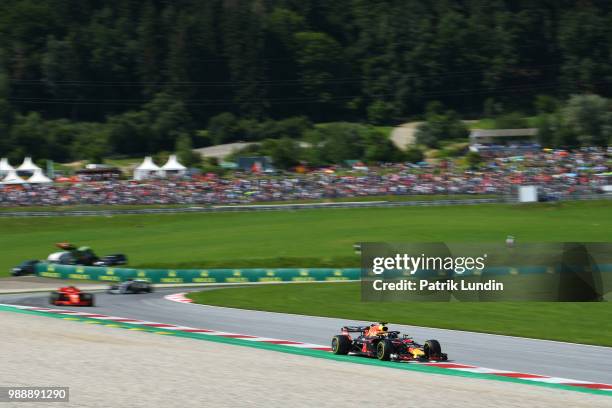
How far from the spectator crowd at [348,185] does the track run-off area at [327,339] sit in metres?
36.7

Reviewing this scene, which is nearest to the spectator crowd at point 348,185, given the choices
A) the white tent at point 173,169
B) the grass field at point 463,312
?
the white tent at point 173,169

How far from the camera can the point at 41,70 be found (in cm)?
14362

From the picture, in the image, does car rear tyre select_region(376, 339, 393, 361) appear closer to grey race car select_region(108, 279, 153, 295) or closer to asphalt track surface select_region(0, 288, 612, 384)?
asphalt track surface select_region(0, 288, 612, 384)

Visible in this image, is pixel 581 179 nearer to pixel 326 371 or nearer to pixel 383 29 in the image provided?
pixel 326 371

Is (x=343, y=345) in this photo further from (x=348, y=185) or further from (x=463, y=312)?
(x=348, y=185)

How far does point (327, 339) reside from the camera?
62.5 feet

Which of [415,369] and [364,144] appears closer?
[415,369]

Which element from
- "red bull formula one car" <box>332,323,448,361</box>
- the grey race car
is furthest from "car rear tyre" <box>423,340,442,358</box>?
the grey race car

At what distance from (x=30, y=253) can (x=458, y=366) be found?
3754cm

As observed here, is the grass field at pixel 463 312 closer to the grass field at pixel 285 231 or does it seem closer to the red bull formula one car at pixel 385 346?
the red bull formula one car at pixel 385 346

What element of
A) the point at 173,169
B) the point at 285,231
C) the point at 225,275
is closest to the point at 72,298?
the point at 225,275

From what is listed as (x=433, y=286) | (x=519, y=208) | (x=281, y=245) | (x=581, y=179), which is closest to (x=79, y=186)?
(x=281, y=245)

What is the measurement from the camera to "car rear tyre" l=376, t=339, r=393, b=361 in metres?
16.0

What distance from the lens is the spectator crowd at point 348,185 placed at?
63875 mm
